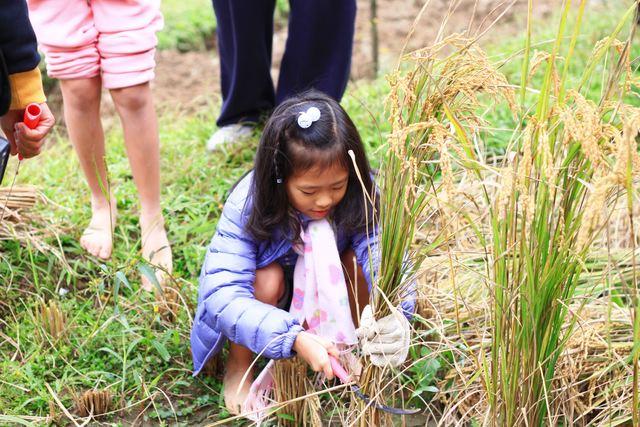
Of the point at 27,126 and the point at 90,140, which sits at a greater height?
the point at 27,126

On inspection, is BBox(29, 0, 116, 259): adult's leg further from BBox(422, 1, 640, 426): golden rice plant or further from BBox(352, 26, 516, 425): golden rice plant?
BBox(422, 1, 640, 426): golden rice plant

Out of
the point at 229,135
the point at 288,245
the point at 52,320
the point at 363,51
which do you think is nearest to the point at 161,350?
the point at 52,320

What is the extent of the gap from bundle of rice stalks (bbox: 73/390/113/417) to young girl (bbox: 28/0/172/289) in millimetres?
511

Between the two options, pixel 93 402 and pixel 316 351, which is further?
pixel 93 402

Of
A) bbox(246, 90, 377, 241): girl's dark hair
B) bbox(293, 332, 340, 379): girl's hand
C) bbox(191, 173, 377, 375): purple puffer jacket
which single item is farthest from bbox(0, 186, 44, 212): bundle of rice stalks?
bbox(293, 332, 340, 379): girl's hand

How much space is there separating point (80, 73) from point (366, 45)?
11.4 ft

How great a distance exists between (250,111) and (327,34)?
0.52 m

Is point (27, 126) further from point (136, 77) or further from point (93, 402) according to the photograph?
point (93, 402)

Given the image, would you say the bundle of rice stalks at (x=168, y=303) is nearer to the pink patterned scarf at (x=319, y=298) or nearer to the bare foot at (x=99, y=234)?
the bare foot at (x=99, y=234)

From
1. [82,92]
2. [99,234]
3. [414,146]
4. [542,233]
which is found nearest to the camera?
[542,233]

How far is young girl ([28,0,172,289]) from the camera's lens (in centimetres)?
261

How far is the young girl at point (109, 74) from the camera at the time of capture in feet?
8.57

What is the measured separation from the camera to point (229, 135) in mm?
3521

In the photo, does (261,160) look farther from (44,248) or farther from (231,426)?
(44,248)
